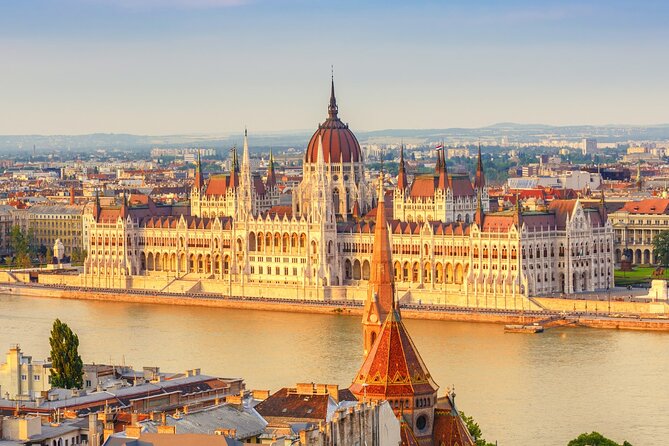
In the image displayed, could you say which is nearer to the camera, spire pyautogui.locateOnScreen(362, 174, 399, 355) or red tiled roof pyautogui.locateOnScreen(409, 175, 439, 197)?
spire pyautogui.locateOnScreen(362, 174, 399, 355)

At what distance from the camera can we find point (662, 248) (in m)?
76.8

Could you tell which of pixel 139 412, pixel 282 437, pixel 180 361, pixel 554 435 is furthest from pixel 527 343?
pixel 282 437

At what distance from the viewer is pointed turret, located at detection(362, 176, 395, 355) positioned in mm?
33406

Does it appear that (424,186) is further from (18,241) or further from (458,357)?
(458,357)

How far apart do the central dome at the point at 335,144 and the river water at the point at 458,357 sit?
10.1m

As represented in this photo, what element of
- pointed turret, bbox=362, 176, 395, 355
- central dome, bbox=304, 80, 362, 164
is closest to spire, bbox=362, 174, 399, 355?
pointed turret, bbox=362, 176, 395, 355

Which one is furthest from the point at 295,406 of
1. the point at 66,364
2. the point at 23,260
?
the point at 23,260

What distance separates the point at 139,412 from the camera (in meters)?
30.8

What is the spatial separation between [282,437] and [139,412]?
528 centimetres

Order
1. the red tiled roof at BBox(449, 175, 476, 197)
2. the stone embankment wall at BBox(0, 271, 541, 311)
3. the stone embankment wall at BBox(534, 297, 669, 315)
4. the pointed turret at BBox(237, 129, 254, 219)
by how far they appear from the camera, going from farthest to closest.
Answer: the pointed turret at BBox(237, 129, 254, 219)
the red tiled roof at BBox(449, 175, 476, 197)
the stone embankment wall at BBox(0, 271, 541, 311)
the stone embankment wall at BBox(534, 297, 669, 315)

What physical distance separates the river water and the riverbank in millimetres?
1020

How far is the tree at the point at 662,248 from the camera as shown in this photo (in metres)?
76.7

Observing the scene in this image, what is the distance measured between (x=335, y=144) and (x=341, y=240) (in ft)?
18.9

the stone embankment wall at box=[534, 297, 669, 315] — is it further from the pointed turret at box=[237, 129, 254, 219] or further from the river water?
the pointed turret at box=[237, 129, 254, 219]
